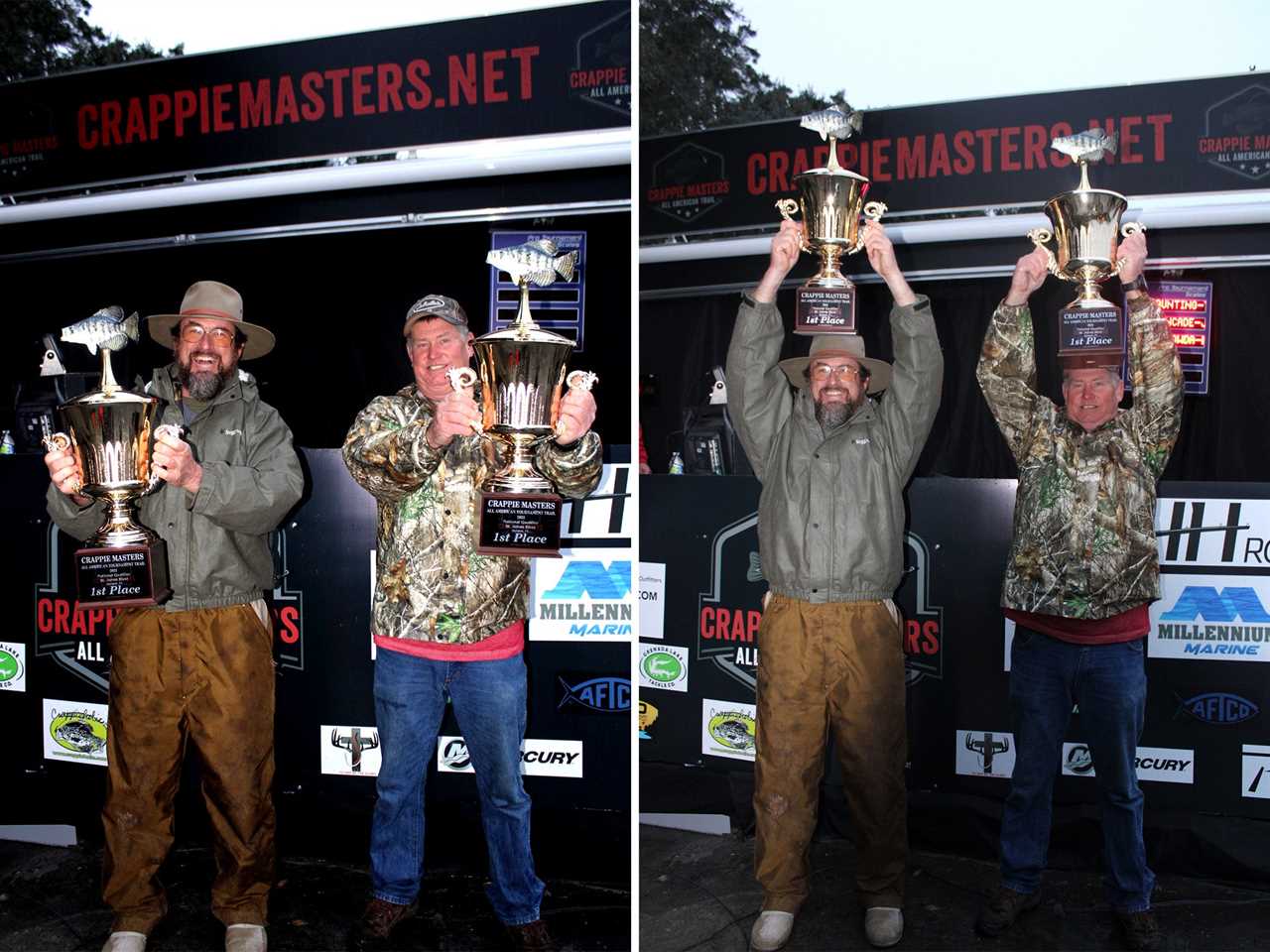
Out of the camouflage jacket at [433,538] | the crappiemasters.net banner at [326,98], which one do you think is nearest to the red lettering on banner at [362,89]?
the crappiemasters.net banner at [326,98]

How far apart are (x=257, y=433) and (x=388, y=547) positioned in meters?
0.54

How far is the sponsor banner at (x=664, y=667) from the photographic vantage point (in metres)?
3.81

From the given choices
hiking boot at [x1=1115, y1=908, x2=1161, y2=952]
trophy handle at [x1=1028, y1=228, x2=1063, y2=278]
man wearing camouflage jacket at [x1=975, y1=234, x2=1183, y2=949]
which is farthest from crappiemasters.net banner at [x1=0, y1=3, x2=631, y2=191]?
hiking boot at [x1=1115, y1=908, x2=1161, y2=952]

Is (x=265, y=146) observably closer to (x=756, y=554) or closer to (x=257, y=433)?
(x=257, y=433)

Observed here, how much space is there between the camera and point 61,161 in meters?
3.90

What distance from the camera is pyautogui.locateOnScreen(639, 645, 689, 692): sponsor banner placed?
3.81 meters

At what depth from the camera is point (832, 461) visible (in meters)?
3.13

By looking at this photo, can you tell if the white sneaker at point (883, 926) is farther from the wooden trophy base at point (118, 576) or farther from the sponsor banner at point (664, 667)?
the wooden trophy base at point (118, 576)

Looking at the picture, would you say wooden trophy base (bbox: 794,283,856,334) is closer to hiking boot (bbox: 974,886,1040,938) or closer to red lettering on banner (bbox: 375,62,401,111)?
red lettering on banner (bbox: 375,62,401,111)

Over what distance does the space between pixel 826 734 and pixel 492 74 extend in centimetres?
223

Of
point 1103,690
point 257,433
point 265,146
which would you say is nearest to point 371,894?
point 257,433

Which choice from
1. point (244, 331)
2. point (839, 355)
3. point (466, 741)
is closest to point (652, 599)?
point (466, 741)

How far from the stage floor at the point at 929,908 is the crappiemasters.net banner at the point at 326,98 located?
2.41 m

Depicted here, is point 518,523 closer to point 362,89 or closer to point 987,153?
point 362,89
